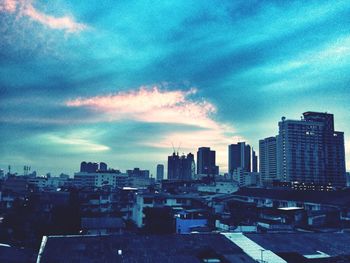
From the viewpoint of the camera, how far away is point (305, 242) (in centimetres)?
2661

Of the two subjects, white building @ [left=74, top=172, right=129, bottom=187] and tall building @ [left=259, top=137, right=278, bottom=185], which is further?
tall building @ [left=259, top=137, right=278, bottom=185]

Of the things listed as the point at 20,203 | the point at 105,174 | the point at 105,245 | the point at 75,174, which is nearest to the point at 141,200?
the point at 20,203

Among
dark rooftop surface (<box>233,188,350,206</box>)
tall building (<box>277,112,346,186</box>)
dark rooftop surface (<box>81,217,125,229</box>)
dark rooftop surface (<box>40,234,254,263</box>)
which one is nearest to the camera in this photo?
dark rooftop surface (<box>40,234,254,263</box>)

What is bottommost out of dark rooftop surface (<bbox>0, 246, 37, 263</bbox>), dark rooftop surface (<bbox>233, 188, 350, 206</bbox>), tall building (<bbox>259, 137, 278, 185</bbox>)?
dark rooftop surface (<bbox>0, 246, 37, 263</bbox>)

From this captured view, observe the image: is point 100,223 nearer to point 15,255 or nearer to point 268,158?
point 15,255

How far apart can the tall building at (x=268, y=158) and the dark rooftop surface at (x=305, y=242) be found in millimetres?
146866

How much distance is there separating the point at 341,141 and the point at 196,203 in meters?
121

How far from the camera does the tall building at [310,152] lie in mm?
148875

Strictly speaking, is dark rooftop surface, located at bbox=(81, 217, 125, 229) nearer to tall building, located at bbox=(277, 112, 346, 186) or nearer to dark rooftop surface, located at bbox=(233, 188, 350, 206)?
dark rooftop surface, located at bbox=(233, 188, 350, 206)

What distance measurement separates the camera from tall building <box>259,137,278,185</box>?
174 meters

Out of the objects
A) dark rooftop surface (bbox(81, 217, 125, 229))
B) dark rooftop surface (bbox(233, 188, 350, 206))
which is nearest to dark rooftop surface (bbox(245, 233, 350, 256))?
dark rooftop surface (bbox(81, 217, 125, 229))

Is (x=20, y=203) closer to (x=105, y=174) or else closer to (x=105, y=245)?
(x=105, y=245)

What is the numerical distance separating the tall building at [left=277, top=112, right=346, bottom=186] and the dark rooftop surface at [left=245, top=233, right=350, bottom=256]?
12584cm

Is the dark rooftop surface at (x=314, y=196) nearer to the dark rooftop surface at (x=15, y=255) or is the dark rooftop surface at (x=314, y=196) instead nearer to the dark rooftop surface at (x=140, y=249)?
the dark rooftop surface at (x=140, y=249)
